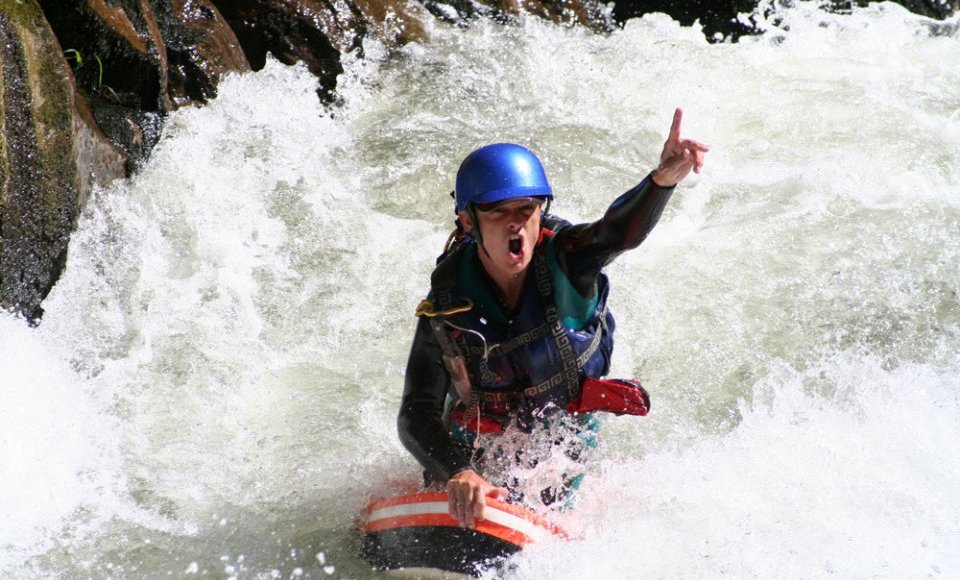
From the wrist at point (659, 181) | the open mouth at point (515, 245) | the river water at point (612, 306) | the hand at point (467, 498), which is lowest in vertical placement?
the river water at point (612, 306)

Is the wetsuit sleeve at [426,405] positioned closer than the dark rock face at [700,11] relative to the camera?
Yes

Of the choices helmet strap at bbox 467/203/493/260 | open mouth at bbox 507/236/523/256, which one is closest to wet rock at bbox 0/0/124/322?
helmet strap at bbox 467/203/493/260

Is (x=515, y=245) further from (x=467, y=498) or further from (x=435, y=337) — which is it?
(x=467, y=498)

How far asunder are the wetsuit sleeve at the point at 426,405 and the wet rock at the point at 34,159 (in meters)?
2.41

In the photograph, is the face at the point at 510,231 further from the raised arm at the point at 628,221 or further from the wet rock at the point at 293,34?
the wet rock at the point at 293,34

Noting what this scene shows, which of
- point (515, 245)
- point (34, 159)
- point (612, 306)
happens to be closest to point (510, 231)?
point (515, 245)

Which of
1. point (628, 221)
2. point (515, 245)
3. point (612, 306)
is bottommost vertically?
point (612, 306)

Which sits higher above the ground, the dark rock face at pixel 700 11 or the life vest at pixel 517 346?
the life vest at pixel 517 346

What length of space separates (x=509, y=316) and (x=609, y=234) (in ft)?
1.53

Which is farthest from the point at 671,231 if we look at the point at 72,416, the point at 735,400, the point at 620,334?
the point at 72,416

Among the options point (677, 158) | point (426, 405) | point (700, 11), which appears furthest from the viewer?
point (700, 11)

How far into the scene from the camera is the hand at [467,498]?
10.1 ft

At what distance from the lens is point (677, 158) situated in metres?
3.04

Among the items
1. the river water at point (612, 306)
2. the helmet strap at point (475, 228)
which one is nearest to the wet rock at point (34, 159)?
the river water at point (612, 306)
